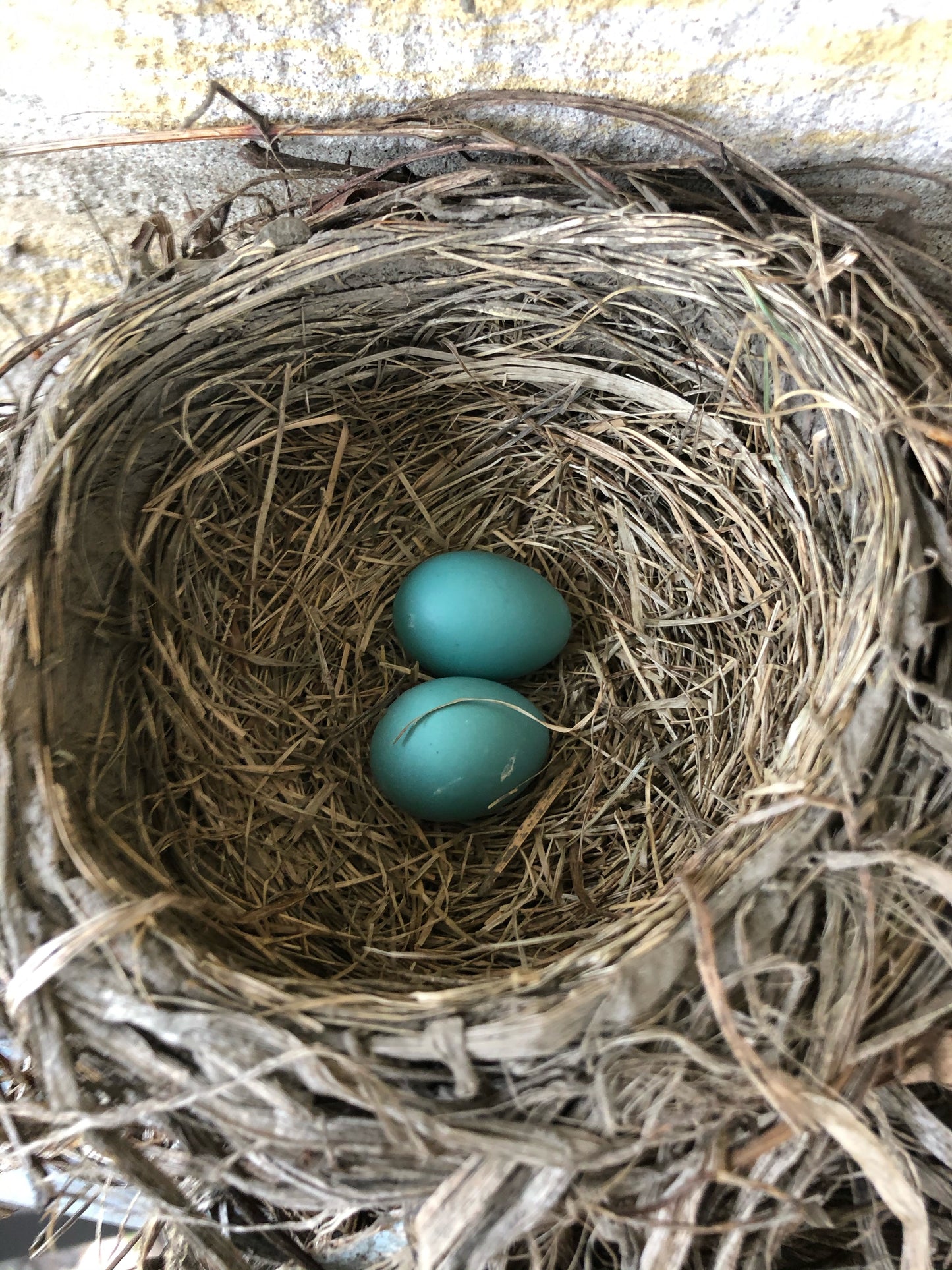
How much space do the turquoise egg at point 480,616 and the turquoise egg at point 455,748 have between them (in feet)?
0.14

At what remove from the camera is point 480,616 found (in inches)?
41.4

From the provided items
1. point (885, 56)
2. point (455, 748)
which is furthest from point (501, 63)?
point (455, 748)

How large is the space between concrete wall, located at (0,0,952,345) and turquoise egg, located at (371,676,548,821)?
22.6 inches

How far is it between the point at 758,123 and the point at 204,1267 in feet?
4.27

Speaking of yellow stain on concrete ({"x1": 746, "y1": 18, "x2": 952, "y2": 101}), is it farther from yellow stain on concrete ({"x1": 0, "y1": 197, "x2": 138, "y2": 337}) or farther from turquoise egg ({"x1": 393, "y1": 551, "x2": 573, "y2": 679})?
yellow stain on concrete ({"x1": 0, "y1": 197, "x2": 138, "y2": 337})

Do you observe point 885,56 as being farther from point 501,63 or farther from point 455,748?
point 455,748

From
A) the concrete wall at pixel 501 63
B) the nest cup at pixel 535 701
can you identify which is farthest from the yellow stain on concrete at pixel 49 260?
the nest cup at pixel 535 701

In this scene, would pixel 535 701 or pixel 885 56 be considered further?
pixel 535 701

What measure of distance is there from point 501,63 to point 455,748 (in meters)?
0.73

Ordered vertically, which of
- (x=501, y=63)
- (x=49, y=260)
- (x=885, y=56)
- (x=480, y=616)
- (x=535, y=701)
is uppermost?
(x=49, y=260)

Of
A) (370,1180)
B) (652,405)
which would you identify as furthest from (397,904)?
(652,405)

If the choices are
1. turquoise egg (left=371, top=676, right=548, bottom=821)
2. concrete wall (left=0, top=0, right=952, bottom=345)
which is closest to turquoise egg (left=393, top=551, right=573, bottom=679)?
turquoise egg (left=371, top=676, right=548, bottom=821)

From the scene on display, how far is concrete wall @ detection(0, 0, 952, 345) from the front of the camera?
0.84m

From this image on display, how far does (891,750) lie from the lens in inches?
28.5
